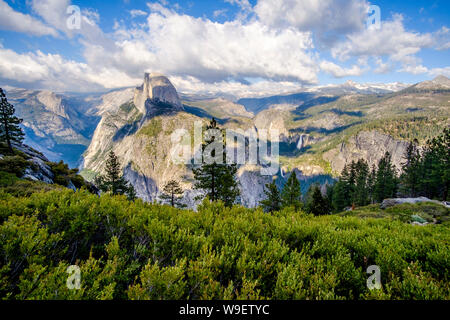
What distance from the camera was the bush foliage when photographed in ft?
12.0

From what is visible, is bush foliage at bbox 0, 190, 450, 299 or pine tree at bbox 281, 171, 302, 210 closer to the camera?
bush foliage at bbox 0, 190, 450, 299

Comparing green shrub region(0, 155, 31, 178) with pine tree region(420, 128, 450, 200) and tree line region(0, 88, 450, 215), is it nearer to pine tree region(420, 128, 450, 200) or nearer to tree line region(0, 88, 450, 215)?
tree line region(0, 88, 450, 215)

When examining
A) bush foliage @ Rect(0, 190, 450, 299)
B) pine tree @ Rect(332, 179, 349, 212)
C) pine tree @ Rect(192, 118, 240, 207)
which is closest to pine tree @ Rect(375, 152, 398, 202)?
pine tree @ Rect(332, 179, 349, 212)

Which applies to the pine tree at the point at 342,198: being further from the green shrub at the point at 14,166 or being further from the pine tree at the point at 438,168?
the green shrub at the point at 14,166

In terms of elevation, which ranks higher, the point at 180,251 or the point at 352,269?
the point at 180,251

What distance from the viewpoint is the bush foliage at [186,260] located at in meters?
3.67

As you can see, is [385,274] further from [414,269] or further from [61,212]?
[61,212]

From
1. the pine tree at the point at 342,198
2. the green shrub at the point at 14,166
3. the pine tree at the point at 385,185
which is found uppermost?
the green shrub at the point at 14,166

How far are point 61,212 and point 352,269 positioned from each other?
7.99 m

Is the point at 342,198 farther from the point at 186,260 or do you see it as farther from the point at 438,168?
the point at 186,260

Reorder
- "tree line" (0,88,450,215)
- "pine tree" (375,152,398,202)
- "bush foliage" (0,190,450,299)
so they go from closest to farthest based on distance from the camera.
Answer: "bush foliage" (0,190,450,299)
"tree line" (0,88,450,215)
"pine tree" (375,152,398,202)

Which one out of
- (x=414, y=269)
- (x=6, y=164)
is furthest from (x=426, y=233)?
(x=6, y=164)

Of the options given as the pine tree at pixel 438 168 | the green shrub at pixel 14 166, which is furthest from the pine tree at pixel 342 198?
the green shrub at pixel 14 166

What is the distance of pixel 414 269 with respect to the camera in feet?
16.3
